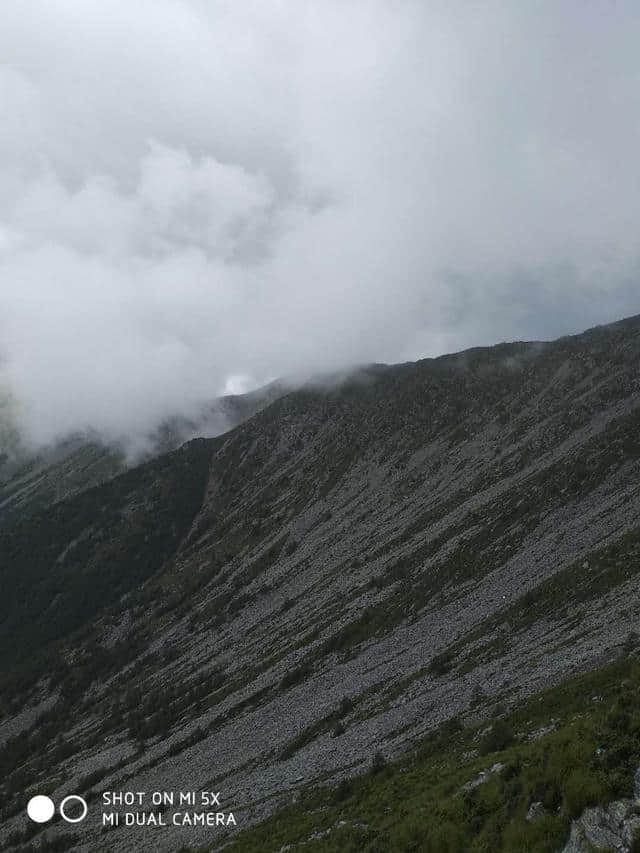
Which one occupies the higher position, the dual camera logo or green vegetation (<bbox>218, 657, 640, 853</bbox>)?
green vegetation (<bbox>218, 657, 640, 853</bbox>)

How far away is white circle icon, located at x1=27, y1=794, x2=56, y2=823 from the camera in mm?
56312

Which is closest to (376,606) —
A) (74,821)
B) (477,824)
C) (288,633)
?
(288,633)

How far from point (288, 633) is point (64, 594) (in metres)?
115

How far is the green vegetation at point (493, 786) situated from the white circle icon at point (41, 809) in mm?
34779

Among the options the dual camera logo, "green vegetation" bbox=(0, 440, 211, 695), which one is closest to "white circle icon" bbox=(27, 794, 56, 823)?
the dual camera logo

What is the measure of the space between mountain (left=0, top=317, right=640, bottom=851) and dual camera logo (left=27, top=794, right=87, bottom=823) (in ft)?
3.25

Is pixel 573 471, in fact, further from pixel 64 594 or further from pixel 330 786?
pixel 64 594

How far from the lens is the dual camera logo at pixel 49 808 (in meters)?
53.2

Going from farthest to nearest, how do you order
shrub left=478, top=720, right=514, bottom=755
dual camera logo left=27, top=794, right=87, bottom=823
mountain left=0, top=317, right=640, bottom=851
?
dual camera logo left=27, top=794, right=87, bottom=823 → shrub left=478, top=720, right=514, bottom=755 → mountain left=0, top=317, right=640, bottom=851

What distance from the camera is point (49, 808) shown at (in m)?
57.7

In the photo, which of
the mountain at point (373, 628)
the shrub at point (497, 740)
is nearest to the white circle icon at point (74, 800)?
the mountain at point (373, 628)

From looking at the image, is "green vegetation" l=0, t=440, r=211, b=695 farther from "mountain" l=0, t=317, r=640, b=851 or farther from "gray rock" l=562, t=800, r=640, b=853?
"gray rock" l=562, t=800, r=640, b=853

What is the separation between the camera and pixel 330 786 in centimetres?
3475

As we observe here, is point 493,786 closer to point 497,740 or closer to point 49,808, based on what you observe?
point 497,740
